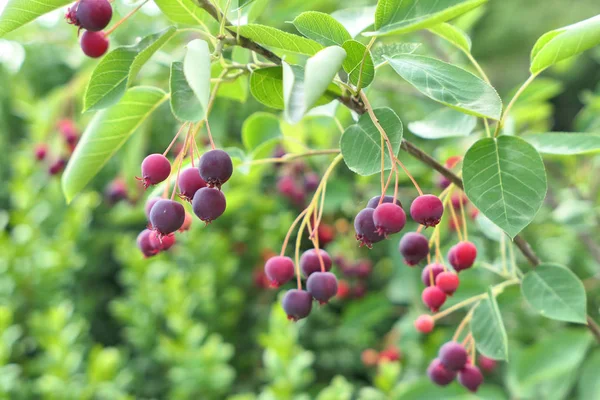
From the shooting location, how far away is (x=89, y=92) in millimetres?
675

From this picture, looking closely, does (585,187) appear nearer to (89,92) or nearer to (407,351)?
(407,351)

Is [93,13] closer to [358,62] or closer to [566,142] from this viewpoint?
[358,62]

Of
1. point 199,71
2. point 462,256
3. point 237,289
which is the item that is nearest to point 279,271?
point 462,256

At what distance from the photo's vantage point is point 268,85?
2.23ft

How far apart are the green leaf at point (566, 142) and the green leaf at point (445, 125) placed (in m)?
0.13

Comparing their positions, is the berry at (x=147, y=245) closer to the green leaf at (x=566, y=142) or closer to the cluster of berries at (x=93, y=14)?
the cluster of berries at (x=93, y=14)

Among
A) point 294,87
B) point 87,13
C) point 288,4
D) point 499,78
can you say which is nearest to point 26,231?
point 288,4

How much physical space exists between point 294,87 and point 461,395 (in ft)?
4.44

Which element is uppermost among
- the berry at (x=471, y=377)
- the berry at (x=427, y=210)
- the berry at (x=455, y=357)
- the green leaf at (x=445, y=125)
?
the berry at (x=427, y=210)

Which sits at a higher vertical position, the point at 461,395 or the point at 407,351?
the point at 461,395

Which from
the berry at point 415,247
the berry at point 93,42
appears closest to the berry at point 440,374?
the berry at point 415,247

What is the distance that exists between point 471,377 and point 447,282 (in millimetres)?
174

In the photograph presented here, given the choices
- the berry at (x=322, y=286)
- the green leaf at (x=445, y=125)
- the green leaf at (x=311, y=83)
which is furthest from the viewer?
the green leaf at (x=445, y=125)

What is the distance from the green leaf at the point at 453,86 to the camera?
60 centimetres
